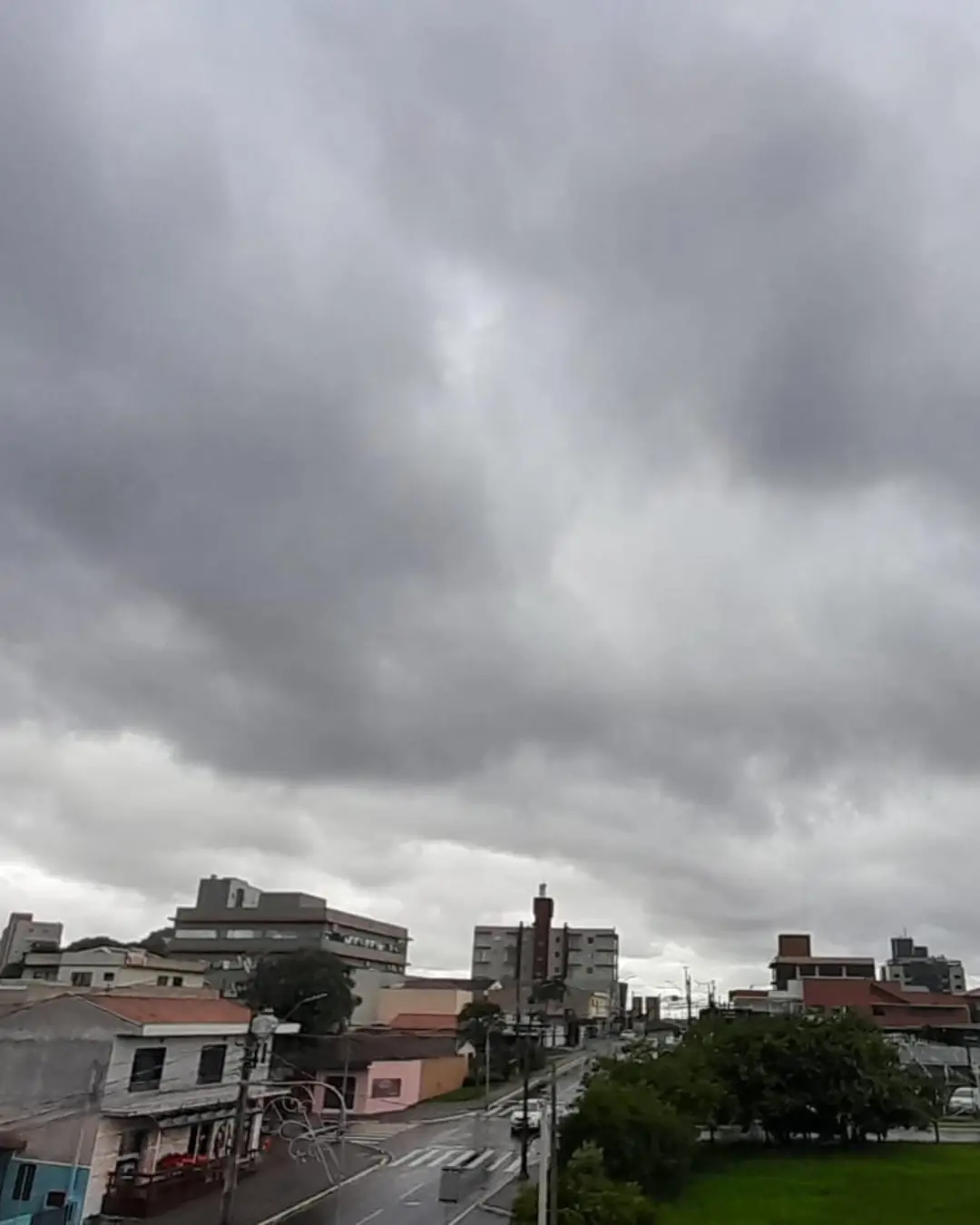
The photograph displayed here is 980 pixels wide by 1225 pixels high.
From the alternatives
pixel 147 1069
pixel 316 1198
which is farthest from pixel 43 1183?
pixel 316 1198

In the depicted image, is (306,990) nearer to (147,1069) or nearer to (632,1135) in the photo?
(147,1069)

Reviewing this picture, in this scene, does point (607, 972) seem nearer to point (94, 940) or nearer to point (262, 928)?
point (262, 928)

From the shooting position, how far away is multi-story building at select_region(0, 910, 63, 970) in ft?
314

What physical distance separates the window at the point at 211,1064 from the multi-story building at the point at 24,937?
57644mm

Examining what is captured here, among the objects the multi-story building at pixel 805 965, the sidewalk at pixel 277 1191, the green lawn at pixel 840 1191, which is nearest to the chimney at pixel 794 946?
the multi-story building at pixel 805 965

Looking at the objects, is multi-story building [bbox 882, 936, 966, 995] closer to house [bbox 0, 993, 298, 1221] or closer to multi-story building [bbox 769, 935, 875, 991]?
multi-story building [bbox 769, 935, 875, 991]

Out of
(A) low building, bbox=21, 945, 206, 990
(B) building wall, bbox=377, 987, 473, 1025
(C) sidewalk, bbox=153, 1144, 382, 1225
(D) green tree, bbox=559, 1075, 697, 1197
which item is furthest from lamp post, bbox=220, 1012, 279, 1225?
(B) building wall, bbox=377, 987, 473, 1025

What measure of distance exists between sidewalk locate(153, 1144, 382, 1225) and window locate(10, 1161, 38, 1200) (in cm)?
413

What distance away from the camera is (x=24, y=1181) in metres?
33.2

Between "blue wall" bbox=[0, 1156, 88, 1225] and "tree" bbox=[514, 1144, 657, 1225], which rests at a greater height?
"tree" bbox=[514, 1144, 657, 1225]

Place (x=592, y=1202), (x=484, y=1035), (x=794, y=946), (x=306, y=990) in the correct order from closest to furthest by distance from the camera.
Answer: (x=592, y=1202) < (x=306, y=990) < (x=484, y=1035) < (x=794, y=946)

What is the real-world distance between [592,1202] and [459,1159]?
22.2 metres

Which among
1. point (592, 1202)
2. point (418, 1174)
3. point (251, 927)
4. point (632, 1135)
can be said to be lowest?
point (418, 1174)

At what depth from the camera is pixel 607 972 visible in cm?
14900
